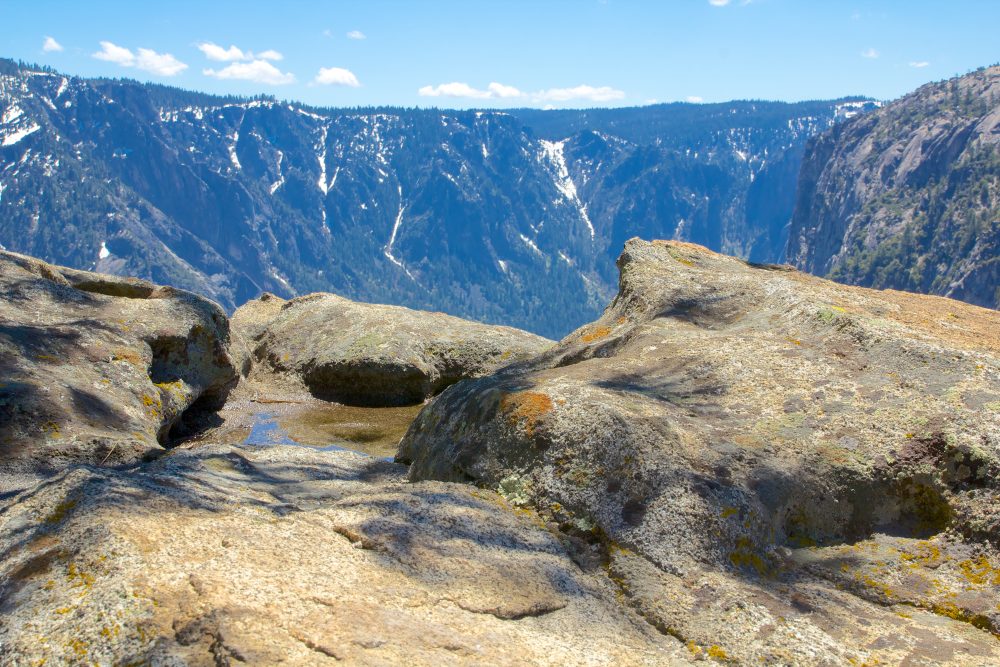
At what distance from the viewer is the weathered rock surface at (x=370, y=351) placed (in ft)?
74.9

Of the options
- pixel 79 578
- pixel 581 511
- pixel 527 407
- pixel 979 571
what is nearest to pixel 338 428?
pixel 527 407

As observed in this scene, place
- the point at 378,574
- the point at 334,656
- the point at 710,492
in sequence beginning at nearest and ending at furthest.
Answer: the point at 334,656 < the point at 378,574 < the point at 710,492

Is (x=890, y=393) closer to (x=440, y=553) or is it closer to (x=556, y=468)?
(x=556, y=468)

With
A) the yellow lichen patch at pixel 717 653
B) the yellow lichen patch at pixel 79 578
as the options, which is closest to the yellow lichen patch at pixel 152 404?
the yellow lichen patch at pixel 79 578

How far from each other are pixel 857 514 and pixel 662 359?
453 centimetres

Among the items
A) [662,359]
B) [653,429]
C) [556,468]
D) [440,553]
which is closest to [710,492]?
[653,429]

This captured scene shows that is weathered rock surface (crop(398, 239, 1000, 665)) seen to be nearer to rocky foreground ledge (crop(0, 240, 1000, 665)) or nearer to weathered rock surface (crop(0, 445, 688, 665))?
rocky foreground ledge (crop(0, 240, 1000, 665))

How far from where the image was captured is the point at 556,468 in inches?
359

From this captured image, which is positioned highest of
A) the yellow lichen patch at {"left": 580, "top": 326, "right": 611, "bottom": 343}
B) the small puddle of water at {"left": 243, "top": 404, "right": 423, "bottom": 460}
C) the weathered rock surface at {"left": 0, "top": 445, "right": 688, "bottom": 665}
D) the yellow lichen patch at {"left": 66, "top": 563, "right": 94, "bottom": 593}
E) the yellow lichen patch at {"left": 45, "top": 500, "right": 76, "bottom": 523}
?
the yellow lichen patch at {"left": 45, "top": 500, "right": 76, "bottom": 523}

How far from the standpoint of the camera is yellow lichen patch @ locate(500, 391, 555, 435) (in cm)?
980

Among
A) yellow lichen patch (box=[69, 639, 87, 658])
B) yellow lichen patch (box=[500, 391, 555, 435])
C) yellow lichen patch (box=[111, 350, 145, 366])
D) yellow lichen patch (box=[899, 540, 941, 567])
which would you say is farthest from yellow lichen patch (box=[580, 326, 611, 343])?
yellow lichen patch (box=[69, 639, 87, 658])

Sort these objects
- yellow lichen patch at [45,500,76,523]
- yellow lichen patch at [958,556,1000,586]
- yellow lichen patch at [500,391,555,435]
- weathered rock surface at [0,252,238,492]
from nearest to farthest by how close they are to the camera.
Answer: yellow lichen patch at [45,500,76,523]
yellow lichen patch at [958,556,1000,586]
yellow lichen patch at [500,391,555,435]
weathered rock surface at [0,252,238,492]

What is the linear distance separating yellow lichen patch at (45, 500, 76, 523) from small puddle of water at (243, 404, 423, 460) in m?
9.47

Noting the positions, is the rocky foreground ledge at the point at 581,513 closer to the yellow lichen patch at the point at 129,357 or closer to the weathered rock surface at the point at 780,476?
the weathered rock surface at the point at 780,476
